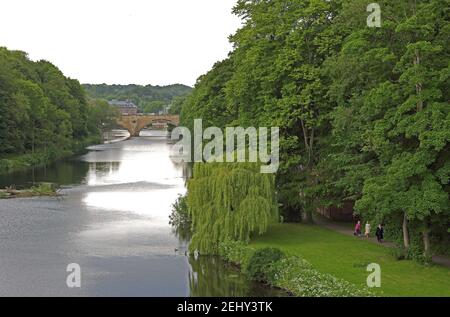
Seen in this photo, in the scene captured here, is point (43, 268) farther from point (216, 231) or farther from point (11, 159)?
point (11, 159)

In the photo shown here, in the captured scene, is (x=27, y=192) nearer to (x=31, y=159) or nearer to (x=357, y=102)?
(x=31, y=159)

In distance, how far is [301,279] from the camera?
80.2ft

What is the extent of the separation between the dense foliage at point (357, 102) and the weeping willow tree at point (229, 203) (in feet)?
12.7

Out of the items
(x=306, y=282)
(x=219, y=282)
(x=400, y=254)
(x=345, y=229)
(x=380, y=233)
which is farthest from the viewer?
(x=345, y=229)

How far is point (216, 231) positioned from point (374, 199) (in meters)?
8.72

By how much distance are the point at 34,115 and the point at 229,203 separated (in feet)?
210

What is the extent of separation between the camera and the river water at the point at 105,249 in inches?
1007

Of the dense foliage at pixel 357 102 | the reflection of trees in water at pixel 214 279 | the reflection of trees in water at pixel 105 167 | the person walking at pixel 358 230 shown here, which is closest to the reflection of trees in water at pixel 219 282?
the reflection of trees in water at pixel 214 279

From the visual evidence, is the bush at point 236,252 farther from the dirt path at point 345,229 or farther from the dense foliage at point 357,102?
the dirt path at point 345,229

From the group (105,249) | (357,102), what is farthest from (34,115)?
(357,102)

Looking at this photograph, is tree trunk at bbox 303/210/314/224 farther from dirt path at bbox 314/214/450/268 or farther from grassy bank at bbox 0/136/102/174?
grassy bank at bbox 0/136/102/174

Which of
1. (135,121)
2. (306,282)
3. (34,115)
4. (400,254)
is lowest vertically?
(306,282)

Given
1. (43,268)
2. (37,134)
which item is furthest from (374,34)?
(37,134)

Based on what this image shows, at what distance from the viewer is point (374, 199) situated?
24969mm
